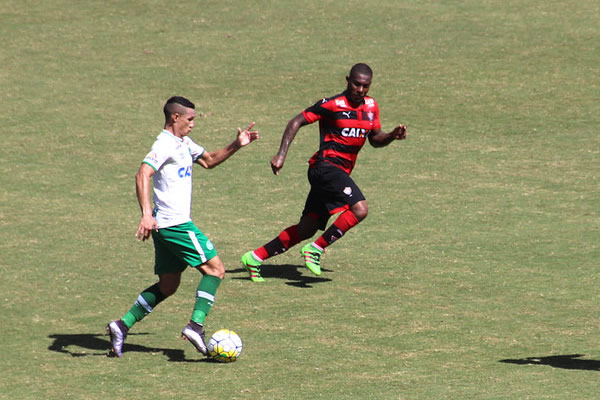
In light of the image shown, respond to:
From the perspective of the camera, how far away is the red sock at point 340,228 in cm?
1192

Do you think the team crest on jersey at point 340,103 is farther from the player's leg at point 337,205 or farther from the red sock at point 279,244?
the red sock at point 279,244

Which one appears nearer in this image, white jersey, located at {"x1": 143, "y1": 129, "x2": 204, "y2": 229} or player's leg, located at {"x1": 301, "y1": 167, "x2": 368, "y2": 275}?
white jersey, located at {"x1": 143, "y1": 129, "x2": 204, "y2": 229}

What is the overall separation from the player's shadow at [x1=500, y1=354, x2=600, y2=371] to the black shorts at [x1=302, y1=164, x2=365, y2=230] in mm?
3402

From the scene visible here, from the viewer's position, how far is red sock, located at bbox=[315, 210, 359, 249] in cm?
1192

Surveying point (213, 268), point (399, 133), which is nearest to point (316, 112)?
point (399, 133)

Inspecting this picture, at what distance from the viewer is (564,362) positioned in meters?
8.91

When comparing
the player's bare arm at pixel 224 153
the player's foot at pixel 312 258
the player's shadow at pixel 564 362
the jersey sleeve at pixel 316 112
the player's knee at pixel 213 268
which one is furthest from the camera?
the jersey sleeve at pixel 316 112

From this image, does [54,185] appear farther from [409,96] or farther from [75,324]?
[409,96]

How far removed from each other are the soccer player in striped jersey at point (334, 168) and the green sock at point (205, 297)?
8.51 feet

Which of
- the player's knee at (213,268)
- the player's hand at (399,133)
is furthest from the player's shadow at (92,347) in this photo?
the player's hand at (399,133)

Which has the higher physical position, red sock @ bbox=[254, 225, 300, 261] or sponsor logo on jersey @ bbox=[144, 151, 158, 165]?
sponsor logo on jersey @ bbox=[144, 151, 158, 165]

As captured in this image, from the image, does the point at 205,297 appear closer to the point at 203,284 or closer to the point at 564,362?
the point at 203,284

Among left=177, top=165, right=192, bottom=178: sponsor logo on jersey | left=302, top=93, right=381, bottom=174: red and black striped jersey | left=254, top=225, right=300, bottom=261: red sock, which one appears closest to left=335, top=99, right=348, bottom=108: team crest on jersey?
left=302, top=93, right=381, bottom=174: red and black striped jersey

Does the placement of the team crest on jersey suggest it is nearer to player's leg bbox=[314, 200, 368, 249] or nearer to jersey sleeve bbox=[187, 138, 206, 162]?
player's leg bbox=[314, 200, 368, 249]
